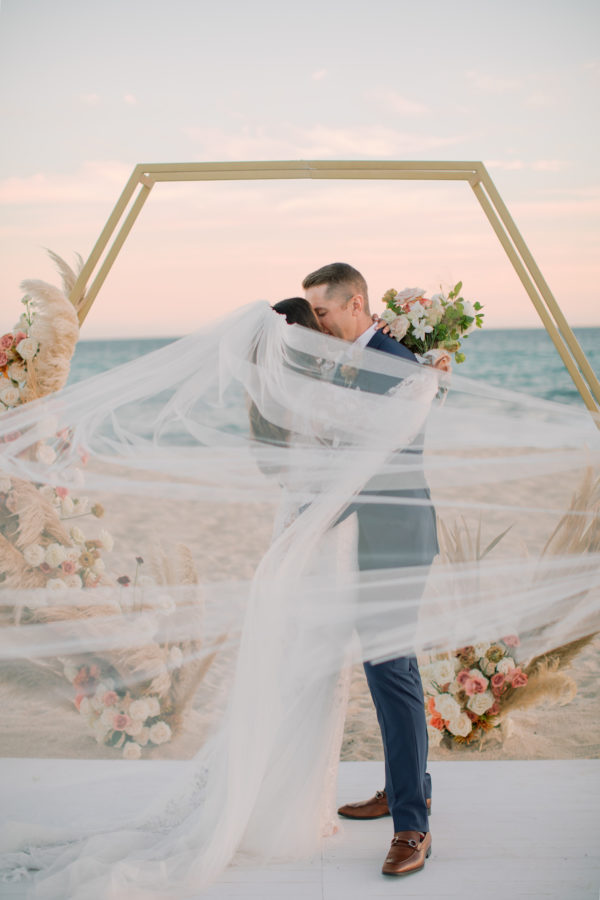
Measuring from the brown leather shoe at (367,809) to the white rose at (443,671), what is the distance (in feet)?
1.67

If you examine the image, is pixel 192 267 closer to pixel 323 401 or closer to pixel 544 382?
pixel 544 382

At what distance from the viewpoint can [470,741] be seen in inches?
118

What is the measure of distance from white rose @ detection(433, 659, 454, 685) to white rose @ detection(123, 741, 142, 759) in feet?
3.72

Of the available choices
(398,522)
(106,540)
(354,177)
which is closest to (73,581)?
(106,540)

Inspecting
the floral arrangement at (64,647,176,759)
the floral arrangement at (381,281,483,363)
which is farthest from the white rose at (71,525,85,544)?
the floral arrangement at (381,281,483,363)

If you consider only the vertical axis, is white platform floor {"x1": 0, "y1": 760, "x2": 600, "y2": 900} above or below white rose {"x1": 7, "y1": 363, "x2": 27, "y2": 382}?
below

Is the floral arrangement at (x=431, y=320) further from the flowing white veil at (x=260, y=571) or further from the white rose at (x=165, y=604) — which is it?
the white rose at (x=165, y=604)

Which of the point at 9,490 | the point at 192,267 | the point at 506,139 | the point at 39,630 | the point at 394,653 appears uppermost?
the point at 192,267

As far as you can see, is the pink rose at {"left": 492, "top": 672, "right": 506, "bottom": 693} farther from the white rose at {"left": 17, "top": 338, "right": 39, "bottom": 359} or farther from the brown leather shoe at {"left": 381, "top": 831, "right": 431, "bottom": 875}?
the white rose at {"left": 17, "top": 338, "right": 39, "bottom": 359}

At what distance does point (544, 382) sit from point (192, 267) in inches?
415

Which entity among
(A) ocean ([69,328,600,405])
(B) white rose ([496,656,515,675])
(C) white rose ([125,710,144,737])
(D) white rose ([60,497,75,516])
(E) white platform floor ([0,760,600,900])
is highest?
(A) ocean ([69,328,600,405])

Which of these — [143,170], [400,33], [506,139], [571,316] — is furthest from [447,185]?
[143,170]

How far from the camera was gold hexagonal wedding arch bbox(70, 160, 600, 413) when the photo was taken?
2.68m

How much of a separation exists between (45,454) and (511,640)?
1754 mm
